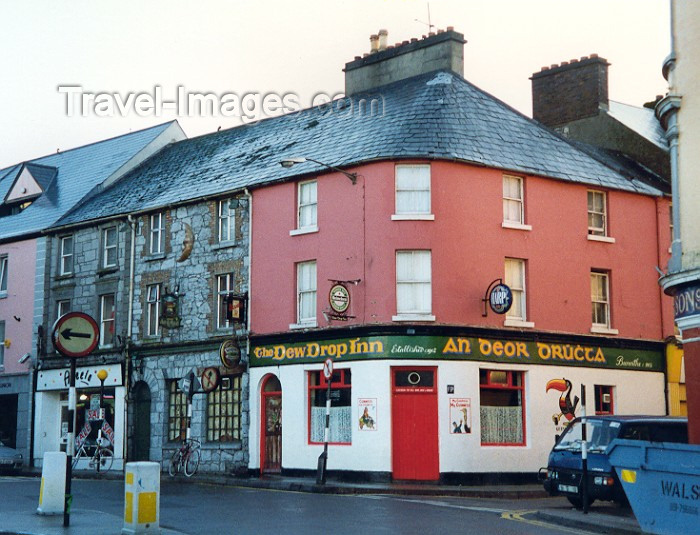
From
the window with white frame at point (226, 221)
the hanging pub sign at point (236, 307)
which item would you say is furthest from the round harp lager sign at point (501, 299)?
the window with white frame at point (226, 221)

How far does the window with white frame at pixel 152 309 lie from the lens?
1384 inches

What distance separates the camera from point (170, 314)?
3384 cm

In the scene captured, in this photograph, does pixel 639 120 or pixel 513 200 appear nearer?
pixel 513 200

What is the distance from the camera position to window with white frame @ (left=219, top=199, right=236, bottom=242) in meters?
33.0

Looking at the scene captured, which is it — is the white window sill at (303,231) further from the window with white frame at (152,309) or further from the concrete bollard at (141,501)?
the concrete bollard at (141,501)

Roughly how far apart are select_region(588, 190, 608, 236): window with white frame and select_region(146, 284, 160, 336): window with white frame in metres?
14.1

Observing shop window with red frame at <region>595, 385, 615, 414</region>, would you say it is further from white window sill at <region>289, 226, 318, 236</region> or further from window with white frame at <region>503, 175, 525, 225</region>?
white window sill at <region>289, 226, 318, 236</region>

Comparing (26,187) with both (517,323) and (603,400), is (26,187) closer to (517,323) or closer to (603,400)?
(517,323)

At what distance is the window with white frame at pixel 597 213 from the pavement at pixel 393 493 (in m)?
8.42

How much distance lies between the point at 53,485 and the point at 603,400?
735 inches

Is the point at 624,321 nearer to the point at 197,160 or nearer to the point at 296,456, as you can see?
the point at 296,456

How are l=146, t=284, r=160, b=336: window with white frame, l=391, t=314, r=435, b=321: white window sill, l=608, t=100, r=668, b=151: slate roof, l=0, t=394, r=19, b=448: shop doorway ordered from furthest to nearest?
l=0, t=394, r=19, b=448: shop doorway
l=608, t=100, r=668, b=151: slate roof
l=146, t=284, r=160, b=336: window with white frame
l=391, t=314, r=435, b=321: white window sill

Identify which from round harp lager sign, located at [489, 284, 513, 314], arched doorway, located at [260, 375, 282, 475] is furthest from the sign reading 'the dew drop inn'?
round harp lager sign, located at [489, 284, 513, 314]

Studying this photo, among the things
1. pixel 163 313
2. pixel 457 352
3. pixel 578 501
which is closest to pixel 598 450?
pixel 578 501
